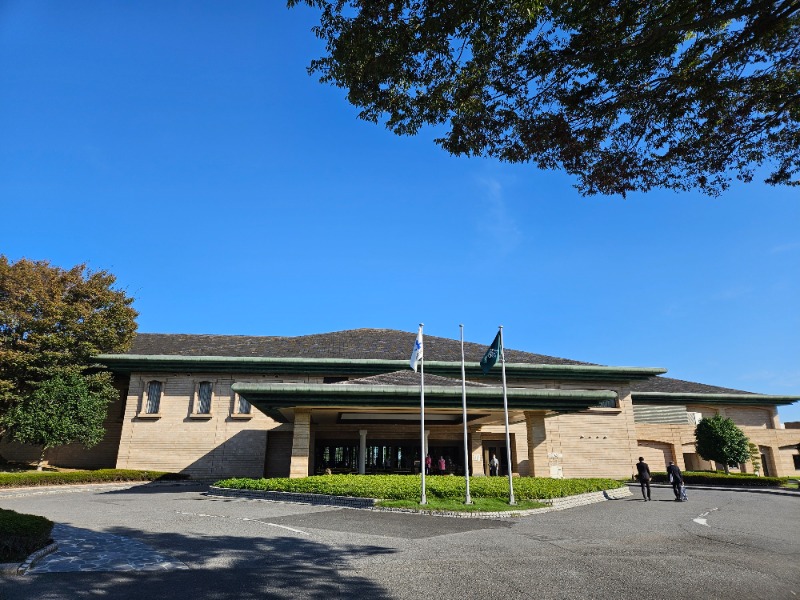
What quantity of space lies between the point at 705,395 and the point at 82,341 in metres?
40.7

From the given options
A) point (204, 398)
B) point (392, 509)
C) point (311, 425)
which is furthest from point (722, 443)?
point (204, 398)

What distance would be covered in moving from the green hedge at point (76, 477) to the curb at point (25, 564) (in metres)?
17.7

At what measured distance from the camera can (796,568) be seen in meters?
8.30

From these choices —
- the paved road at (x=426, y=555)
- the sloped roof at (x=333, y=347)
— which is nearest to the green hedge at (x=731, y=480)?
the sloped roof at (x=333, y=347)

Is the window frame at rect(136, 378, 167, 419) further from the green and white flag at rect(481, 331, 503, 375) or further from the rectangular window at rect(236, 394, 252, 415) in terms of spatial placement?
the green and white flag at rect(481, 331, 503, 375)

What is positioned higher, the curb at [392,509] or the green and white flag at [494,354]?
the green and white flag at [494,354]

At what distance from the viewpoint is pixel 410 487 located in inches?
671

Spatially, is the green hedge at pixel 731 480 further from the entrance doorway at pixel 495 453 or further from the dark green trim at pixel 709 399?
the entrance doorway at pixel 495 453

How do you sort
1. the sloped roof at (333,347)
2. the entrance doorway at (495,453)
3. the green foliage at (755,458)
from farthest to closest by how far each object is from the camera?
the green foliage at (755,458), the sloped roof at (333,347), the entrance doorway at (495,453)

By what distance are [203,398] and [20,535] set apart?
22514 millimetres

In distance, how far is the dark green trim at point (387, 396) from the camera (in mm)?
20219

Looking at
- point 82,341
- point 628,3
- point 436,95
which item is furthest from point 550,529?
point 82,341

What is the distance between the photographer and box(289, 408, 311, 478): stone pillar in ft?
67.9

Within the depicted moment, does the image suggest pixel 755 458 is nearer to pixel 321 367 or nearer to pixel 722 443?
pixel 722 443
